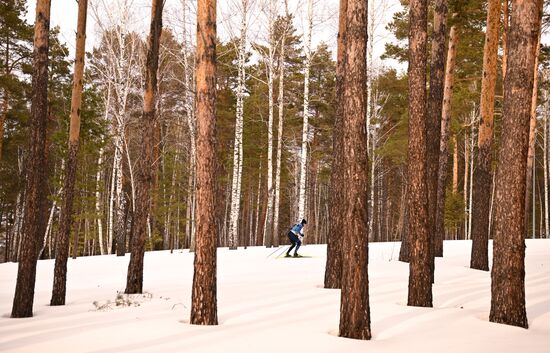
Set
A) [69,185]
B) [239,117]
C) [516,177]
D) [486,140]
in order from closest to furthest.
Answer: [516,177]
[69,185]
[486,140]
[239,117]

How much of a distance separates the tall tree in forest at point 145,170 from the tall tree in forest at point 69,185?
1275mm

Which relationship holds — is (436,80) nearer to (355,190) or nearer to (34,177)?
(355,190)

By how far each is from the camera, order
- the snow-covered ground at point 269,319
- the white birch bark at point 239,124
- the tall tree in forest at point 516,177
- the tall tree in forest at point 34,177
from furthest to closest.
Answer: the white birch bark at point 239,124 → the tall tree in forest at point 34,177 → the tall tree in forest at point 516,177 → the snow-covered ground at point 269,319

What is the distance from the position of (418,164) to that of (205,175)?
144 inches

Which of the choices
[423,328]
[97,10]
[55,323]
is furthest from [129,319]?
[97,10]

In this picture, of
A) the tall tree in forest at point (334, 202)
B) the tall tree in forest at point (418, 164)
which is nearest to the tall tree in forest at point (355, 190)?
the tall tree in forest at point (418, 164)

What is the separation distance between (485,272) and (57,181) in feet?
55.8

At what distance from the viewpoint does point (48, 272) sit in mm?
14750

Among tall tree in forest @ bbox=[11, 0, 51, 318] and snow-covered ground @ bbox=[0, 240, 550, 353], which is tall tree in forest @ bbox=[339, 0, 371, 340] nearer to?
snow-covered ground @ bbox=[0, 240, 550, 353]

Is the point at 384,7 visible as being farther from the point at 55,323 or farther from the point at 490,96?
the point at 55,323

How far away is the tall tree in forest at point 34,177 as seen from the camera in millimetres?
7668

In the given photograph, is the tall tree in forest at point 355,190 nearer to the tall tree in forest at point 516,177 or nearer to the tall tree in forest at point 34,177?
the tall tree in forest at point 516,177

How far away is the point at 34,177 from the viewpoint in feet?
25.8

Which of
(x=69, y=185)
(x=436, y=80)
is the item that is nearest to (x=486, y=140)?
(x=436, y=80)
